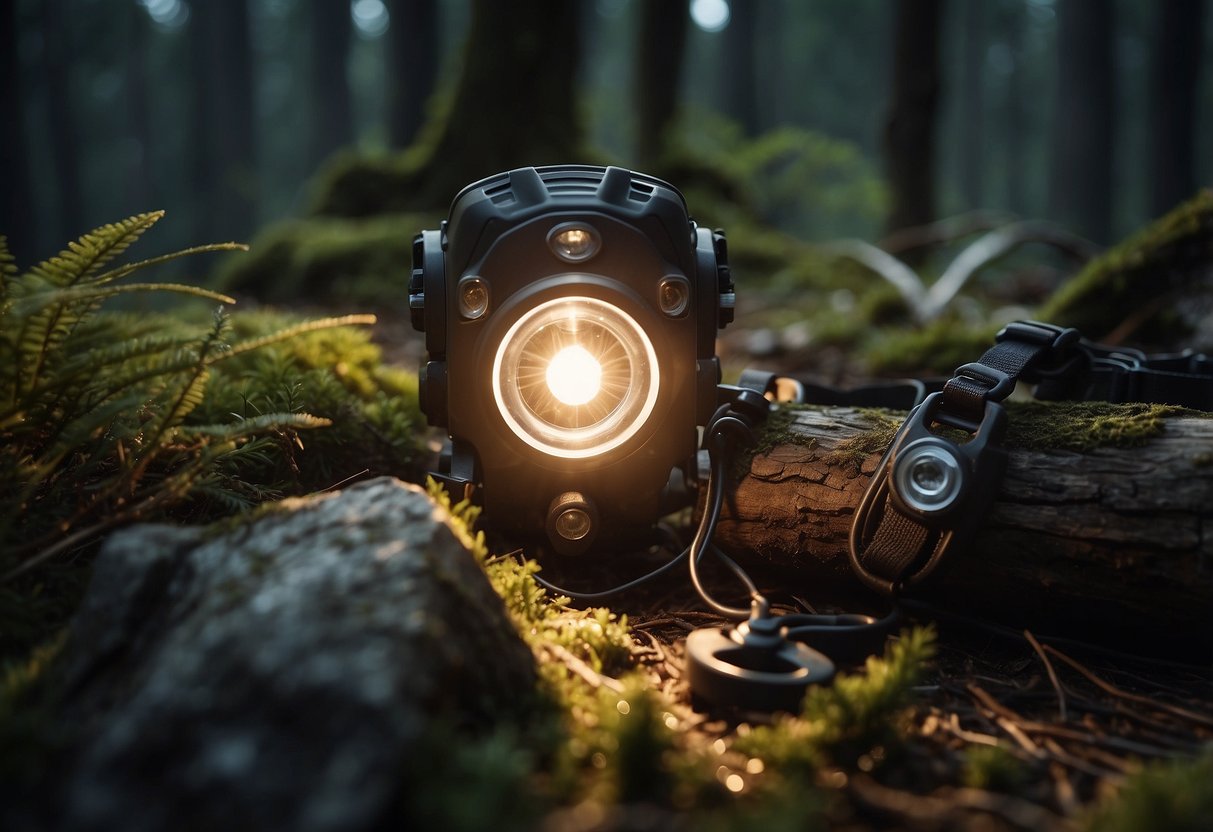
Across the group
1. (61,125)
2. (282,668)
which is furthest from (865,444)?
(61,125)

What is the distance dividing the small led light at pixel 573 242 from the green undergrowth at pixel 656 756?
0.76 metres

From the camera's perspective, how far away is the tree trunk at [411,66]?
1369 cm

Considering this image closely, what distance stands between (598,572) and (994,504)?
109cm

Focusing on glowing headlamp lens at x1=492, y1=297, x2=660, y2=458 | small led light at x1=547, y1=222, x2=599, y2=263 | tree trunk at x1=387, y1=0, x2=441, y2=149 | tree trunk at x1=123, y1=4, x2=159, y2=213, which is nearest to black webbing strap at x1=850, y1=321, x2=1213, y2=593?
glowing headlamp lens at x1=492, y1=297, x2=660, y2=458

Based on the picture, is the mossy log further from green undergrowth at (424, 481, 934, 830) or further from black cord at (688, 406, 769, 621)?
green undergrowth at (424, 481, 934, 830)

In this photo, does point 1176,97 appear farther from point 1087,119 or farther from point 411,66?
point 411,66

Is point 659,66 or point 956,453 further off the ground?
point 659,66

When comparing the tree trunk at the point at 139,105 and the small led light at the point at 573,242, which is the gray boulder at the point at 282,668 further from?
the tree trunk at the point at 139,105

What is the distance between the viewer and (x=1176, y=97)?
16562 mm

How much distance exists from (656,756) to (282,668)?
57cm

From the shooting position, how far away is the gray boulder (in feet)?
3.39

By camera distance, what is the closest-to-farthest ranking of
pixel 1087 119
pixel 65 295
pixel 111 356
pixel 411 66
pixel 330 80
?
pixel 65 295
pixel 111 356
pixel 411 66
pixel 1087 119
pixel 330 80

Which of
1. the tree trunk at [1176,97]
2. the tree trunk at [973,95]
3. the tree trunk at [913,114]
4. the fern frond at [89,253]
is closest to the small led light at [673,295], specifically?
the fern frond at [89,253]

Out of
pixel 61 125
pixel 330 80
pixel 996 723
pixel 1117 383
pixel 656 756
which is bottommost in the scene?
pixel 996 723
